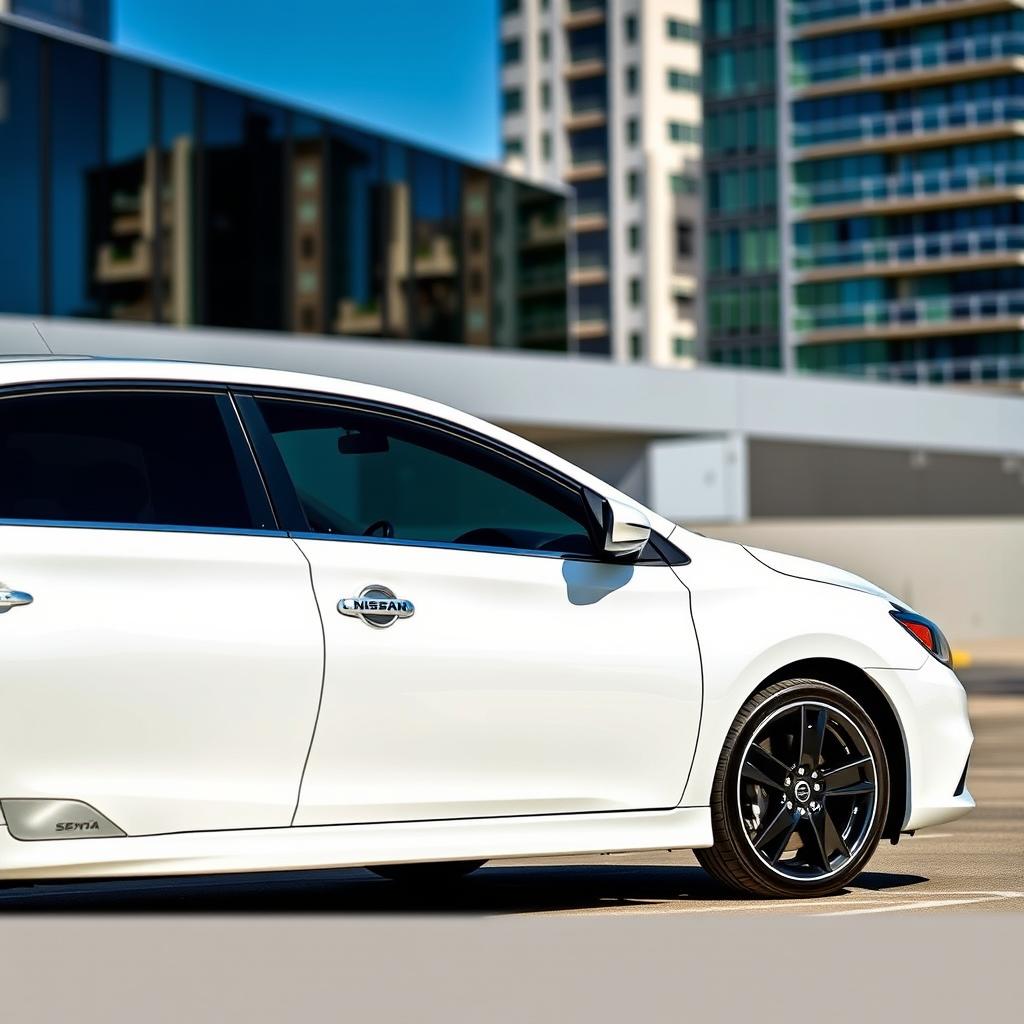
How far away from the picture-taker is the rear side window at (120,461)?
5652 mm

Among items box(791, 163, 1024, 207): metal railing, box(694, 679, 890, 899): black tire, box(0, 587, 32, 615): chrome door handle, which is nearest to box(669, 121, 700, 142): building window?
box(791, 163, 1024, 207): metal railing

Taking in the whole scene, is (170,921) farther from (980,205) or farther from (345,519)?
(980,205)

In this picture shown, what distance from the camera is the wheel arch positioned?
22.4 ft

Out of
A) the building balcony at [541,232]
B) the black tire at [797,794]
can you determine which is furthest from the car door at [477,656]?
the building balcony at [541,232]

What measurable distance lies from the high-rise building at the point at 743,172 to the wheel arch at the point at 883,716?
86.7 meters

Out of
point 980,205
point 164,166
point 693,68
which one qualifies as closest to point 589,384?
point 164,166

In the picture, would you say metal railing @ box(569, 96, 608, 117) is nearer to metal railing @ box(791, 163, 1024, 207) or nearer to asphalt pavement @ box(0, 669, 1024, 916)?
metal railing @ box(791, 163, 1024, 207)

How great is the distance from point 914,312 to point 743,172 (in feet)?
37.9

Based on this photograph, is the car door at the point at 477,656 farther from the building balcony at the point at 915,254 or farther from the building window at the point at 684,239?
the building window at the point at 684,239

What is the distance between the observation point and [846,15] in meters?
88.9

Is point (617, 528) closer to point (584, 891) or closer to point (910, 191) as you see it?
point (584, 891)

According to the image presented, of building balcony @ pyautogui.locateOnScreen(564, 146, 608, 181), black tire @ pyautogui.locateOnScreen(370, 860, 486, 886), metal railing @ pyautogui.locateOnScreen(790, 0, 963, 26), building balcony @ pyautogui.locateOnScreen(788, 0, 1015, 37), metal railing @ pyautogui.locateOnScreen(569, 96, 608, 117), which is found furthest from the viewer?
metal railing @ pyautogui.locateOnScreen(569, 96, 608, 117)

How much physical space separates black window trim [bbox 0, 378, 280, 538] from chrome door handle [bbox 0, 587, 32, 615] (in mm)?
288

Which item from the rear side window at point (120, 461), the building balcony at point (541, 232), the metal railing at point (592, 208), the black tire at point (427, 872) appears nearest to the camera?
the rear side window at point (120, 461)
